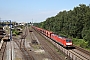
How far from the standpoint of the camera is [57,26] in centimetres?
10419

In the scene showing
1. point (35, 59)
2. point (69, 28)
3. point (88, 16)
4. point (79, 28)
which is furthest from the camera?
point (69, 28)

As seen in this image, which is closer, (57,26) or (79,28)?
(79,28)

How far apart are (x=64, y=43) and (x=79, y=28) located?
32.6 meters

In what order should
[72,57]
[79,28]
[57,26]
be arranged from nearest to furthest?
[72,57] < [79,28] < [57,26]

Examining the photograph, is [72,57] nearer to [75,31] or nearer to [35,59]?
[35,59]

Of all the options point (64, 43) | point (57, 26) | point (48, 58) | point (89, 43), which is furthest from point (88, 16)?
point (57, 26)

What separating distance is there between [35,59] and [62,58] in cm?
508

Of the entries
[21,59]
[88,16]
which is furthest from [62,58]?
[88,16]

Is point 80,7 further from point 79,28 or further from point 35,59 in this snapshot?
point 35,59

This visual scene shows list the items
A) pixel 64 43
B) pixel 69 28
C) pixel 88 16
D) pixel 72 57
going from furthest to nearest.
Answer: pixel 69 28
pixel 88 16
pixel 64 43
pixel 72 57

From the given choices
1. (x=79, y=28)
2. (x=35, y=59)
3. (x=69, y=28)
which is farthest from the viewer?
(x=69, y=28)

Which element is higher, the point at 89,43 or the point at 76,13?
the point at 76,13

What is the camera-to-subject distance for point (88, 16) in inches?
2368

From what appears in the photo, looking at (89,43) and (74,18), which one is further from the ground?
(74,18)
